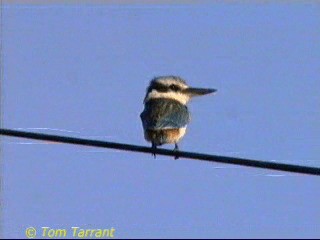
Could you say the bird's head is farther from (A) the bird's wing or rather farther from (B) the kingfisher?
(A) the bird's wing

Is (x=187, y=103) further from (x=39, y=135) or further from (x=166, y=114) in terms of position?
(x=39, y=135)

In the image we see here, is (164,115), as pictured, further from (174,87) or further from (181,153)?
(181,153)

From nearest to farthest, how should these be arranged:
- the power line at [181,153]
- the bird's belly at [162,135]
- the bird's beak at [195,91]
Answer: the power line at [181,153], the bird's belly at [162,135], the bird's beak at [195,91]

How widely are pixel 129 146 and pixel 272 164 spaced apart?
2.61ft

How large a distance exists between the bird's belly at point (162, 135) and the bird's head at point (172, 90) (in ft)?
2.46

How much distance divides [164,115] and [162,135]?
17 cm

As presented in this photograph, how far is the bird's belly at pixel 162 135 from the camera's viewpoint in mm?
5789

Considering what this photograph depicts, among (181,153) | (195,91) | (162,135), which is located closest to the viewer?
(181,153)

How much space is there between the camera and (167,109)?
603 cm

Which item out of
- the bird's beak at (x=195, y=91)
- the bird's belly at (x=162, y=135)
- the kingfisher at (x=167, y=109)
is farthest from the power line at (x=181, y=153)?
the bird's beak at (x=195, y=91)

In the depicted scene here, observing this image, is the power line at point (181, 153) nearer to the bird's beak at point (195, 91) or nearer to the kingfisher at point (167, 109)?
the kingfisher at point (167, 109)

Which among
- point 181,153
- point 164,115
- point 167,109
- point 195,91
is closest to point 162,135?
point 164,115

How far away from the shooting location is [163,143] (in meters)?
5.84

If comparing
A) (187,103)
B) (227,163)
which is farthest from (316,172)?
(187,103)
